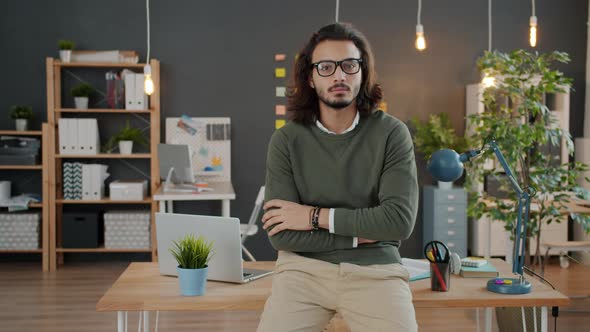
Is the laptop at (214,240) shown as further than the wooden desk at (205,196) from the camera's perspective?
No

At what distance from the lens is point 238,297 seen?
2375 millimetres

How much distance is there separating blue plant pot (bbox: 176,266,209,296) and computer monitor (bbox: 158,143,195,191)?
3.43 meters

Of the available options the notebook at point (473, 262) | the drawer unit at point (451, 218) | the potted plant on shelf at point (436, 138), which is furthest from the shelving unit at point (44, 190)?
the notebook at point (473, 262)

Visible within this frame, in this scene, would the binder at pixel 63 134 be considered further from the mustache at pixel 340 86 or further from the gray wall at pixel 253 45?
the mustache at pixel 340 86

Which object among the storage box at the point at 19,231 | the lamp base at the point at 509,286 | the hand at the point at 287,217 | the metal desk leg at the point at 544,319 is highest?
the hand at the point at 287,217

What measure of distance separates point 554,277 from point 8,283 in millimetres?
4447

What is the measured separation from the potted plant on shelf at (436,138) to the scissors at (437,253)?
380 cm

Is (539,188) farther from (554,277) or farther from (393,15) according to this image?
(393,15)

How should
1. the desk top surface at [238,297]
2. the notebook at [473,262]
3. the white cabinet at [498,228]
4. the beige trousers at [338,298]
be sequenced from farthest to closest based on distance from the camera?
the white cabinet at [498,228] → the notebook at [473,262] → the desk top surface at [238,297] → the beige trousers at [338,298]

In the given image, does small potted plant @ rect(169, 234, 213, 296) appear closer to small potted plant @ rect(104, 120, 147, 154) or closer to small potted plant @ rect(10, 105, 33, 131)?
small potted plant @ rect(104, 120, 147, 154)

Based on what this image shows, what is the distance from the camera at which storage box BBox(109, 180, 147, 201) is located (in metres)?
6.13

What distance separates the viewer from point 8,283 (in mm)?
5641

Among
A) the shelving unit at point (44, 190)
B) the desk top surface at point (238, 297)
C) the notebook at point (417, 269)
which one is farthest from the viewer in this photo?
the shelving unit at point (44, 190)

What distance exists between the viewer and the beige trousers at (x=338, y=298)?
2.19 m
